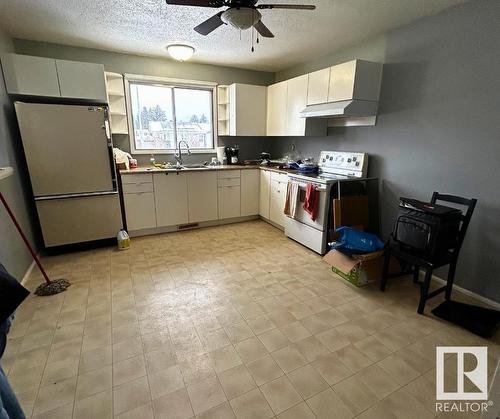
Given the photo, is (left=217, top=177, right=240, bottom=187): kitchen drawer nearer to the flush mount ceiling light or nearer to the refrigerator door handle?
the refrigerator door handle

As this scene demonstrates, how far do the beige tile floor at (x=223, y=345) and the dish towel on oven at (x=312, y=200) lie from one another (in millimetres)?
659

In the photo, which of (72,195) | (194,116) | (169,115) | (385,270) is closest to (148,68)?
(169,115)

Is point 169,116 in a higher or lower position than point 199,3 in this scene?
lower

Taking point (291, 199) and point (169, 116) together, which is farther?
point (169, 116)

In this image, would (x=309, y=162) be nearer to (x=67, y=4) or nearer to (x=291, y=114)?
(x=291, y=114)

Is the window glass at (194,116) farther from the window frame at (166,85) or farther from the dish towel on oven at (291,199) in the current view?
the dish towel on oven at (291,199)

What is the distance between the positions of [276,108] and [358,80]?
5.33 ft

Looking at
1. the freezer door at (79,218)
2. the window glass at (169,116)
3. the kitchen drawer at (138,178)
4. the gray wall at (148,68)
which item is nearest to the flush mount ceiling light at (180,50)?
the gray wall at (148,68)

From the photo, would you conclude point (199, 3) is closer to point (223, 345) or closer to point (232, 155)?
point (223, 345)

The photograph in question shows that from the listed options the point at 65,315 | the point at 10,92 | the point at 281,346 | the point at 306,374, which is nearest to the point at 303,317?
the point at 281,346

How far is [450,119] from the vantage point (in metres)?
2.39

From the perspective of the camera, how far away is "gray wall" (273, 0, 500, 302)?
2156 mm

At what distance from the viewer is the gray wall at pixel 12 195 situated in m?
2.34

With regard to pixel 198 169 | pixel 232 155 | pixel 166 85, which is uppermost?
pixel 166 85
